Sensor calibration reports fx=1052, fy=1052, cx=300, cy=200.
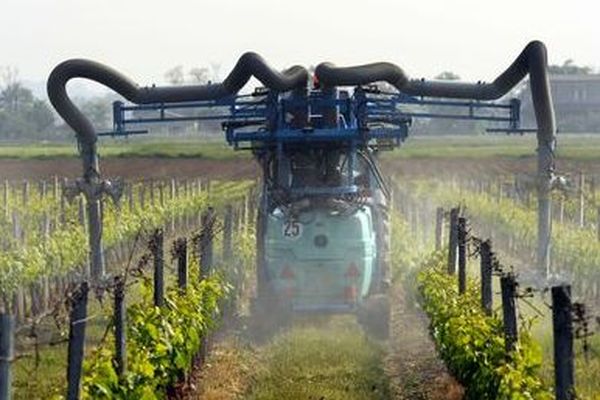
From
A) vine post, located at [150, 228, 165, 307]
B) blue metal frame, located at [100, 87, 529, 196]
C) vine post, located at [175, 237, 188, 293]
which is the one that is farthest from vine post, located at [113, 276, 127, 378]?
blue metal frame, located at [100, 87, 529, 196]

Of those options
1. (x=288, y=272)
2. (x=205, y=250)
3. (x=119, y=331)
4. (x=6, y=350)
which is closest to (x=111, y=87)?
(x=205, y=250)

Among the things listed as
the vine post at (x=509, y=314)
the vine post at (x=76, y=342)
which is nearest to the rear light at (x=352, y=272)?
the vine post at (x=509, y=314)

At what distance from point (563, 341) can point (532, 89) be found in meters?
9.30

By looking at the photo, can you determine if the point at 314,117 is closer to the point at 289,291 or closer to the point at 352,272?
the point at 352,272

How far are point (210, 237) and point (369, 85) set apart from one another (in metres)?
3.20

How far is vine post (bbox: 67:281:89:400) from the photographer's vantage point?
7.55 meters

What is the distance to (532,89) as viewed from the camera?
15883 millimetres

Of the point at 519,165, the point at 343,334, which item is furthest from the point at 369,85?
the point at 519,165

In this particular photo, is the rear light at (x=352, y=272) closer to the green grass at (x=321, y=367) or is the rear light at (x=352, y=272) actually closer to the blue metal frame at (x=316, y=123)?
the green grass at (x=321, y=367)

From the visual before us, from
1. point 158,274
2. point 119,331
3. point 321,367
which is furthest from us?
point 321,367

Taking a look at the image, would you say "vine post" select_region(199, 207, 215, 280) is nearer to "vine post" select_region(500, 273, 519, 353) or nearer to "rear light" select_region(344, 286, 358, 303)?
"rear light" select_region(344, 286, 358, 303)

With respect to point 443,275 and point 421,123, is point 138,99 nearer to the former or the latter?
point 443,275

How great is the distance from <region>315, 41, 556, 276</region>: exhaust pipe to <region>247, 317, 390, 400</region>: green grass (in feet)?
12.0

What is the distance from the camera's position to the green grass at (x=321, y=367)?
37.8 feet
